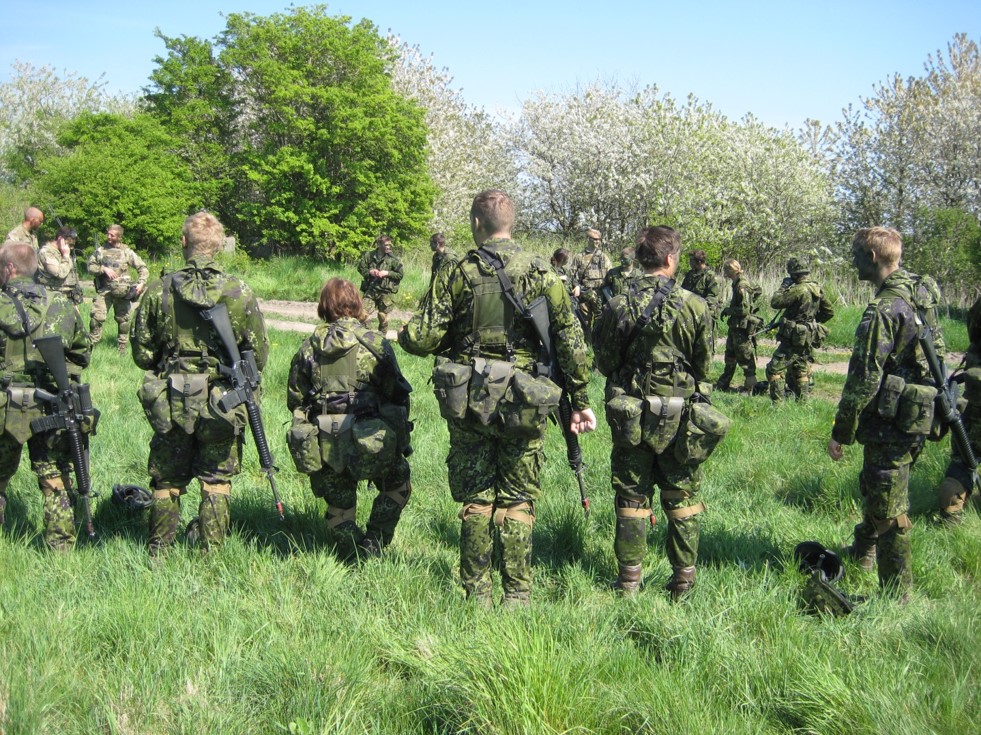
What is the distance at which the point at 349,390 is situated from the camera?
4.41 meters

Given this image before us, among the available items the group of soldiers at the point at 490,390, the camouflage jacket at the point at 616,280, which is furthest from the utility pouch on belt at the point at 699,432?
the camouflage jacket at the point at 616,280

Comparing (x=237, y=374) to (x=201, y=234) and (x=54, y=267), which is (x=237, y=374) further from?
(x=54, y=267)

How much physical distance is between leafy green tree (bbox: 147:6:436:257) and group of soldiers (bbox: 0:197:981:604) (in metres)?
17.3

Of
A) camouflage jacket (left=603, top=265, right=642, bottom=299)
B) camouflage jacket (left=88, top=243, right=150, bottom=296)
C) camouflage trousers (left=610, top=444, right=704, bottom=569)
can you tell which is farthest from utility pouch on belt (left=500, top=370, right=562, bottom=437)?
camouflage jacket (left=88, top=243, right=150, bottom=296)

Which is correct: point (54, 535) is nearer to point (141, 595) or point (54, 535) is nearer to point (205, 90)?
point (141, 595)

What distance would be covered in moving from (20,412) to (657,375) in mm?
3544

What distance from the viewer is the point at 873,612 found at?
3814mm

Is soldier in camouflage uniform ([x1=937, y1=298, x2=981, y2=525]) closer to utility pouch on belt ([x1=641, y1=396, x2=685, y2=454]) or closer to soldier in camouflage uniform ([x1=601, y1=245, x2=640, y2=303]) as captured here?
utility pouch on belt ([x1=641, y1=396, x2=685, y2=454])

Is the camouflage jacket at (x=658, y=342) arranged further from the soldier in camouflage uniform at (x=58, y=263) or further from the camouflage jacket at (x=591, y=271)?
the soldier in camouflage uniform at (x=58, y=263)

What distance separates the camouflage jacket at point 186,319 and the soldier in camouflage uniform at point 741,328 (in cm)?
725

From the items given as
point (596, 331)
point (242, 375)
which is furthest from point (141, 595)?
point (596, 331)

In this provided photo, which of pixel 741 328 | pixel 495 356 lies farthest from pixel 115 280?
pixel 495 356

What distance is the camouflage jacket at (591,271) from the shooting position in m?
12.8

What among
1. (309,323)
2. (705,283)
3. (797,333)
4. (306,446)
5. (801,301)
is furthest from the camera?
(309,323)
